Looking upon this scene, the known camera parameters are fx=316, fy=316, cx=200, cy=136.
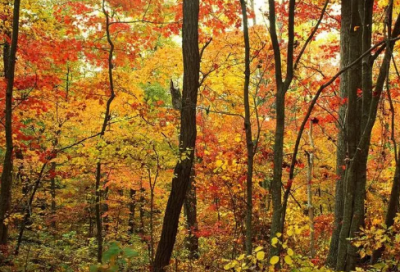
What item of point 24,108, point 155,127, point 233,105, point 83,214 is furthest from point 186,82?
point 83,214

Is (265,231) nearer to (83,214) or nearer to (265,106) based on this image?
(265,106)

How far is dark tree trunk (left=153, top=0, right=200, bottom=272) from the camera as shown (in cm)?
605

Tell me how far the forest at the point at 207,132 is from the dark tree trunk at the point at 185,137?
23mm

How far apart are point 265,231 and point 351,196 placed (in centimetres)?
555

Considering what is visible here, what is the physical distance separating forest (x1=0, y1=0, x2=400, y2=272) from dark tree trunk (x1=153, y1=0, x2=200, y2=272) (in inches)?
0.9

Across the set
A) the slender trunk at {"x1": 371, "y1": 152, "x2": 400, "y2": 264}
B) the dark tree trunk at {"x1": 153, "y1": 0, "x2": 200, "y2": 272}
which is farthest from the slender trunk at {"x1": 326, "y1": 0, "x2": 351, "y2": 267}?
the dark tree trunk at {"x1": 153, "y1": 0, "x2": 200, "y2": 272}

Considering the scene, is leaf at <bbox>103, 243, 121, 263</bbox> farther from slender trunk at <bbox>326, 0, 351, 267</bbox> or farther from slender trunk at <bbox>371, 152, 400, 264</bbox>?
slender trunk at <bbox>326, 0, 351, 267</bbox>

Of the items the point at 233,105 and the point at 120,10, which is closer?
the point at 120,10

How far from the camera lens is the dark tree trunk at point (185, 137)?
19.8ft

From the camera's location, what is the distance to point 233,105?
38.1 feet

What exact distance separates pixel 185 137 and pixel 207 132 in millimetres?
4901

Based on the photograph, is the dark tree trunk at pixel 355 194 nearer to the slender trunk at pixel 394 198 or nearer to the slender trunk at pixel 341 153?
the slender trunk at pixel 394 198

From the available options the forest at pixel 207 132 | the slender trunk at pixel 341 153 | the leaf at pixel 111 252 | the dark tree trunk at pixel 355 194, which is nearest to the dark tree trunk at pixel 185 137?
the forest at pixel 207 132

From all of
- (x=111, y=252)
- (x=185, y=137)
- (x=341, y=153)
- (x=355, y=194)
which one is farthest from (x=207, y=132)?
(x=111, y=252)
